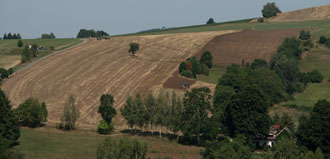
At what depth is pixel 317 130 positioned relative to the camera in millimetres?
73812

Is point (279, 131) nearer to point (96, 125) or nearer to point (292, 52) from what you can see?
point (96, 125)

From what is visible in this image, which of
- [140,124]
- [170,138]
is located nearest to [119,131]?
[140,124]

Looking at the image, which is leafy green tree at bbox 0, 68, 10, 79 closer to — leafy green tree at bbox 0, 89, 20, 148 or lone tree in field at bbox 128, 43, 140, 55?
lone tree in field at bbox 128, 43, 140, 55

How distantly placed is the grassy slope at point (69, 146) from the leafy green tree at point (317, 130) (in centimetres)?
1799

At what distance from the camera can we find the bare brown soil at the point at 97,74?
117 metres

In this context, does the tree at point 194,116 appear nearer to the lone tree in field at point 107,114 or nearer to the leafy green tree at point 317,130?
the lone tree in field at point 107,114

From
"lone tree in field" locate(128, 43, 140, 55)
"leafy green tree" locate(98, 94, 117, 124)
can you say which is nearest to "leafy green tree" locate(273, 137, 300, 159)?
"leafy green tree" locate(98, 94, 117, 124)

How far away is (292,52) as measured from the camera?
14775 cm

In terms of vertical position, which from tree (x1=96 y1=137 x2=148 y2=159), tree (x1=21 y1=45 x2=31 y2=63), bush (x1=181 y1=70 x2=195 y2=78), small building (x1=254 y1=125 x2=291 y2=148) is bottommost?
small building (x1=254 y1=125 x2=291 y2=148)

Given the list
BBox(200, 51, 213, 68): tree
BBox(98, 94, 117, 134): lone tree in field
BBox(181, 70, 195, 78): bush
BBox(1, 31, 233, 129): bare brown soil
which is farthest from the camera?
BBox(200, 51, 213, 68): tree

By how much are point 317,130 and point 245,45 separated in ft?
313

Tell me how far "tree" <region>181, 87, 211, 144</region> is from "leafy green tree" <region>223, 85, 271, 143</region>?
4679mm

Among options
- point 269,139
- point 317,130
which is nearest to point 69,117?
point 269,139

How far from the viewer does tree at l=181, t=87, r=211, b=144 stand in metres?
86.5
